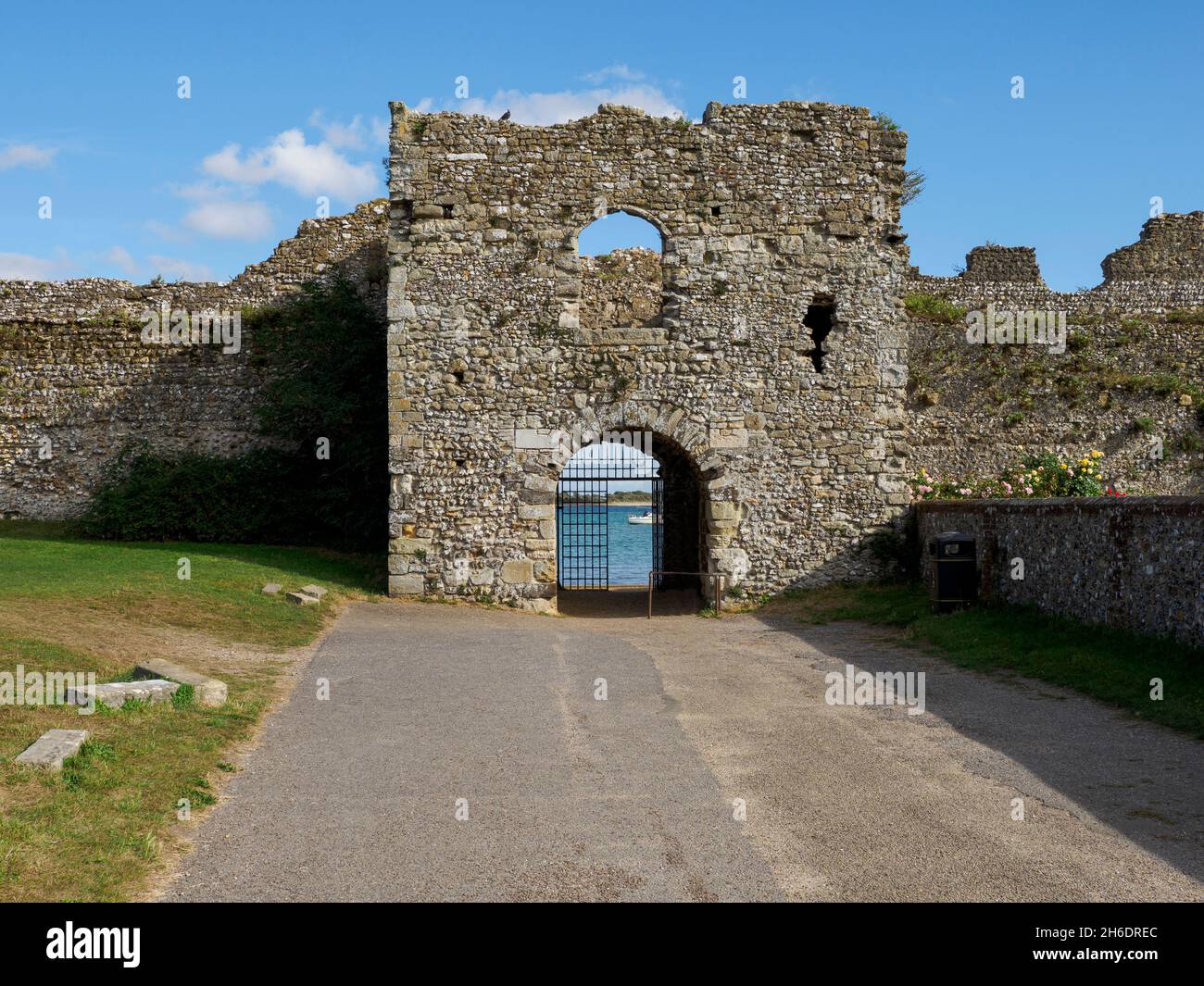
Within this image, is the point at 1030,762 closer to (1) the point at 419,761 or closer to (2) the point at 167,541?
(1) the point at 419,761

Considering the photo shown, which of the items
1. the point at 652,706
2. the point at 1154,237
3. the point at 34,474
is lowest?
the point at 652,706

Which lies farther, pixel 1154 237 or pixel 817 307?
pixel 1154 237

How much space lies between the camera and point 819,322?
744 inches

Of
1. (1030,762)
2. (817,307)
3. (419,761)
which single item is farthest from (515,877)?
(817,307)

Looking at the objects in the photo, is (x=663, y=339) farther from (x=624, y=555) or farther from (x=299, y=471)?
(x=624, y=555)

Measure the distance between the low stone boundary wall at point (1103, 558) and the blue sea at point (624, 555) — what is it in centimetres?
839

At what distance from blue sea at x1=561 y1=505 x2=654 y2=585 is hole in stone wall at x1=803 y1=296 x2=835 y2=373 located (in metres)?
5.27

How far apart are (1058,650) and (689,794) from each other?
593 cm

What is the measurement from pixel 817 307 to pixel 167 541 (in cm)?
1303

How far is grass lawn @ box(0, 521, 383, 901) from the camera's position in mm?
5488

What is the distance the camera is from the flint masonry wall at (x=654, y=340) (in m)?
17.8

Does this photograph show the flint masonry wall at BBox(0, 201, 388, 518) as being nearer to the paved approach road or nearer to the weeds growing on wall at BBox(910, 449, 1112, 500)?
the weeds growing on wall at BBox(910, 449, 1112, 500)

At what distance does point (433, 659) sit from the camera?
12.2m

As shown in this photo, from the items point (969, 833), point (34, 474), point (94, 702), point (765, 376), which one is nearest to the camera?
point (969, 833)
